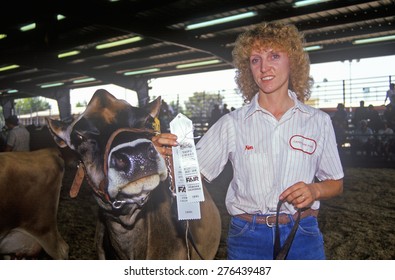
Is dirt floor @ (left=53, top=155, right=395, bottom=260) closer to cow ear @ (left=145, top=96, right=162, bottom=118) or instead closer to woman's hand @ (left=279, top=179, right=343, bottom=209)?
cow ear @ (left=145, top=96, right=162, bottom=118)

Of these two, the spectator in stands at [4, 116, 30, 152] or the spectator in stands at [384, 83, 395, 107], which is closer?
the spectator in stands at [384, 83, 395, 107]

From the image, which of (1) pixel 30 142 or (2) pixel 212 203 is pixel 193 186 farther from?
(1) pixel 30 142

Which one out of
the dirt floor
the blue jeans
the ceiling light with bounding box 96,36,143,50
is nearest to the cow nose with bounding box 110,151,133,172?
the blue jeans

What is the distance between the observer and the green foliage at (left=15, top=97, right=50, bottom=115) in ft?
5.48

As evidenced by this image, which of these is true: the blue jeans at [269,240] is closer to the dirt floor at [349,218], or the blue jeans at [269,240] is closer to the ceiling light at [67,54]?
the dirt floor at [349,218]

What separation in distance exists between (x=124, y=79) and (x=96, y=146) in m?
0.54

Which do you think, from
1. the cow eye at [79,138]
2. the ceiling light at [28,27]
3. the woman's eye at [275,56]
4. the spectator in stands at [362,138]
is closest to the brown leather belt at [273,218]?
the woman's eye at [275,56]

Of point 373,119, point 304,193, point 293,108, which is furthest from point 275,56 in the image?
point 373,119

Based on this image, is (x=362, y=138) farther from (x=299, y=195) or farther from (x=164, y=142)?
(x=164, y=142)

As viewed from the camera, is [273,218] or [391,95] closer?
[273,218]

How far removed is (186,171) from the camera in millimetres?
1203

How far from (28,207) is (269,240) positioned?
1178 millimetres

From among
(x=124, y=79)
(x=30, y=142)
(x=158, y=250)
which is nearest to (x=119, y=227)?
(x=158, y=250)

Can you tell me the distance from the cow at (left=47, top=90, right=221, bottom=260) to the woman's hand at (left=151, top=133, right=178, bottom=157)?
0.04 meters
